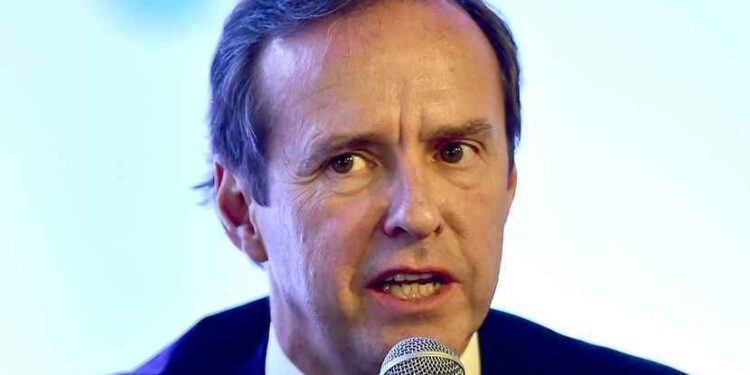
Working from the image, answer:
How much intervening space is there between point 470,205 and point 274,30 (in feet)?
1.70

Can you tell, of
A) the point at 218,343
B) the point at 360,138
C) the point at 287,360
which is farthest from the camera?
the point at 218,343

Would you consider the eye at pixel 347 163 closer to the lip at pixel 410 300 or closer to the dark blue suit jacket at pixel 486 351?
the lip at pixel 410 300

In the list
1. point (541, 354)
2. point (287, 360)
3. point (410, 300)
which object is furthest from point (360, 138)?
point (541, 354)

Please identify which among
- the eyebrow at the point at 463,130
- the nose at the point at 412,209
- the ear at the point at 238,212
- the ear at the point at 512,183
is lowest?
the ear at the point at 238,212

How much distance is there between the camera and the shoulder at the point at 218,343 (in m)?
2.61

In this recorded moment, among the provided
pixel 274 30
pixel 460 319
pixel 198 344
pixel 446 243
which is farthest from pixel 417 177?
pixel 198 344

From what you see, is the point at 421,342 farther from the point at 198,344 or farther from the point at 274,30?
the point at 198,344

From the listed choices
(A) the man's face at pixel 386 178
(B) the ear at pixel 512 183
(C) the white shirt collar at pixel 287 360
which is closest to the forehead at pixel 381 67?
(A) the man's face at pixel 386 178

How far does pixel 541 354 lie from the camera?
248 centimetres

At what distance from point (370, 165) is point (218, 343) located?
81 cm

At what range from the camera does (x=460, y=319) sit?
6.66ft

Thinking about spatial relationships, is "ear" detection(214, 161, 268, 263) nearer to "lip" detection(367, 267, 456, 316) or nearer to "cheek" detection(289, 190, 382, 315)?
"cheek" detection(289, 190, 382, 315)

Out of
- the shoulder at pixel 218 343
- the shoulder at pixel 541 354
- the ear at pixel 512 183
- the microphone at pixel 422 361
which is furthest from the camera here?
the shoulder at pixel 218 343

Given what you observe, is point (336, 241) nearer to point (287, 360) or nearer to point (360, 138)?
point (360, 138)
